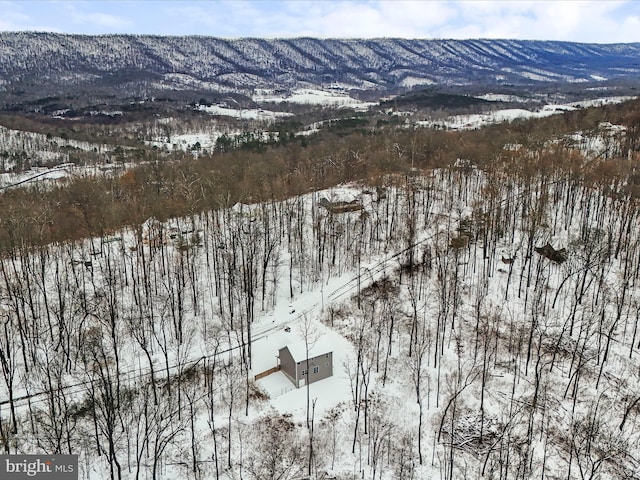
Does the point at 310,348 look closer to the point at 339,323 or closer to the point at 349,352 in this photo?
the point at 349,352

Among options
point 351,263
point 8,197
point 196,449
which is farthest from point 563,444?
point 8,197

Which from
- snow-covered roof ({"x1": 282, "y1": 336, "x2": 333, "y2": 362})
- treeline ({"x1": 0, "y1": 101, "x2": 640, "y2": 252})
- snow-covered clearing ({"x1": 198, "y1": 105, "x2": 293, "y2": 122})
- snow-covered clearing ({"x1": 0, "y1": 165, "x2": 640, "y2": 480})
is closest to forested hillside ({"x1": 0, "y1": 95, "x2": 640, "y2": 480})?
snow-covered clearing ({"x1": 0, "y1": 165, "x2": 640, "y2": 480})

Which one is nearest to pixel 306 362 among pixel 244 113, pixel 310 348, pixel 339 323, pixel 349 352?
pixel 310 348

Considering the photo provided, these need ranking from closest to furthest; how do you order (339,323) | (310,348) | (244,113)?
(310,348)
(339,323)
(244,113)

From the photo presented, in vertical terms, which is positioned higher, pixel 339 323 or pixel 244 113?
pixel 244 113

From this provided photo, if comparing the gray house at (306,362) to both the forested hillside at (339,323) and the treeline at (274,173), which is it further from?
the treeline at (274,173)

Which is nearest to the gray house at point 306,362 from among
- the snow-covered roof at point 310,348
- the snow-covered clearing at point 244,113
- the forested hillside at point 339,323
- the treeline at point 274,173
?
the snow-covered roof at point 310,348

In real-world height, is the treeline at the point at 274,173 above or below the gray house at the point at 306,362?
above

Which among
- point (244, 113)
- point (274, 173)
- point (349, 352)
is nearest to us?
point (349, 352)

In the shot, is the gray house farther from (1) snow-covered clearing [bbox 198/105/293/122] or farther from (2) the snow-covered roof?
(1) snow-covered clearing [bbox 198/105/293/122]
